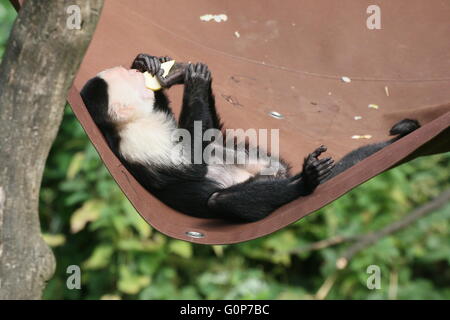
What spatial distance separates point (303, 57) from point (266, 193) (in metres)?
0.75

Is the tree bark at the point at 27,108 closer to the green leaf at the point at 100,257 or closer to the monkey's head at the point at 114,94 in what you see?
the monkey's head at the point at 114,94

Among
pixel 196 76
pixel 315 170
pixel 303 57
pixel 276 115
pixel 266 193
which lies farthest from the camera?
pixel 303 57

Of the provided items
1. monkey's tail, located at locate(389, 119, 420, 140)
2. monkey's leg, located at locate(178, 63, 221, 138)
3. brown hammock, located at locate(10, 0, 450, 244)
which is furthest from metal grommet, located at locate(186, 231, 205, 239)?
monkey's tail, located at locate(389, 119, 420, 140)

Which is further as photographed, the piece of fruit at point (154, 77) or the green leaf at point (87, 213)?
the green leaf at point (87, 213)

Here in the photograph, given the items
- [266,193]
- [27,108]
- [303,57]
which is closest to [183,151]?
[266,193]

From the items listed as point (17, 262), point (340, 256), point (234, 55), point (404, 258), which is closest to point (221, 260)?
point (340, 256)

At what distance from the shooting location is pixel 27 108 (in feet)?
5.46

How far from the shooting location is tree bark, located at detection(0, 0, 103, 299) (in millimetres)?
1646

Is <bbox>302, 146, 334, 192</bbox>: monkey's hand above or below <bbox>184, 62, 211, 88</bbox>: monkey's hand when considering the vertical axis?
below

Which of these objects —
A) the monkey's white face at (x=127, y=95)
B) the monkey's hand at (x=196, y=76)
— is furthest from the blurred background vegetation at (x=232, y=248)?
the monkey's hand at (x=196, y=76)

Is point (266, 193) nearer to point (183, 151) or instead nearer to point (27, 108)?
point (183, 151)

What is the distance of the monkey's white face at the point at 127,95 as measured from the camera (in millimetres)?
2830

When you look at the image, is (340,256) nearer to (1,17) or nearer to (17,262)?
(1,17)

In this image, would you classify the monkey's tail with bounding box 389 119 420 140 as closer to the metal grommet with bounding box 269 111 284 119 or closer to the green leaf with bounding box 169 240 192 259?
the metal grommet with bounding box 269 111 284 119
